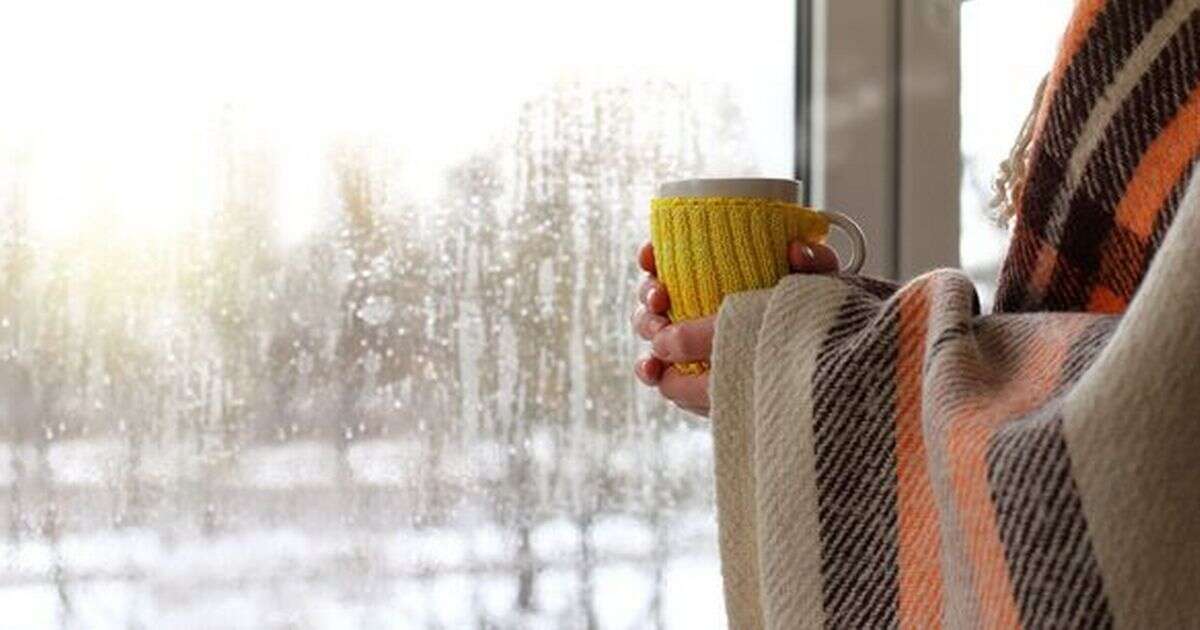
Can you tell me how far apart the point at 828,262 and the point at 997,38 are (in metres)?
0.55

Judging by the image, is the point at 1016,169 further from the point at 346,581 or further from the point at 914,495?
the point at 346,581

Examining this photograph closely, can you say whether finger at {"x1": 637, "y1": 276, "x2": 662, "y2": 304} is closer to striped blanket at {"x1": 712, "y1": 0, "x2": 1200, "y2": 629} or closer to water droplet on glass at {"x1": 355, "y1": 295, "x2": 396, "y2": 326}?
striped blanket at {"x1": 712, "y1": 0, "x2": 1200, "y2": 629}

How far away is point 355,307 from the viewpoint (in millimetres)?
1153

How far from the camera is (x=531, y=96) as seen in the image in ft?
3.91

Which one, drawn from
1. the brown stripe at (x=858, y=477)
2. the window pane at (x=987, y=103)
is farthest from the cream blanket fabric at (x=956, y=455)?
the window pane at (x=987, y=103)

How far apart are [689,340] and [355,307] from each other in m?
0.40

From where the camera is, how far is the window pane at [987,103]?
51.3 inches

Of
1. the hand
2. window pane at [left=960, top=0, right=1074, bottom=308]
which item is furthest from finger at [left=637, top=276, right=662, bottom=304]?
window pane at [left=960, top=0, right=1074, bottom=308]

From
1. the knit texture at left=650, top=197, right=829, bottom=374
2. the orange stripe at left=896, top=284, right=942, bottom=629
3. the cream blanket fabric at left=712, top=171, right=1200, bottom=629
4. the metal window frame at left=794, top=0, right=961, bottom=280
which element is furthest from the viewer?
the metal window frame at left=794, top=0, right=961, bottom=280

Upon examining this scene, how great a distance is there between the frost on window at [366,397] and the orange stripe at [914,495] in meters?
0.52

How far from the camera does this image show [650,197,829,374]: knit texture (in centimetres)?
80

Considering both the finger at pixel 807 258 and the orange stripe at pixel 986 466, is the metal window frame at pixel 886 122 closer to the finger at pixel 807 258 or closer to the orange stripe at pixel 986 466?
the finger at pixel 807 258

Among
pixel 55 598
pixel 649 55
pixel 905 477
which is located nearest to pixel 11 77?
pixel 55 598

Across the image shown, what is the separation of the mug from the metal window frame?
45 cm
